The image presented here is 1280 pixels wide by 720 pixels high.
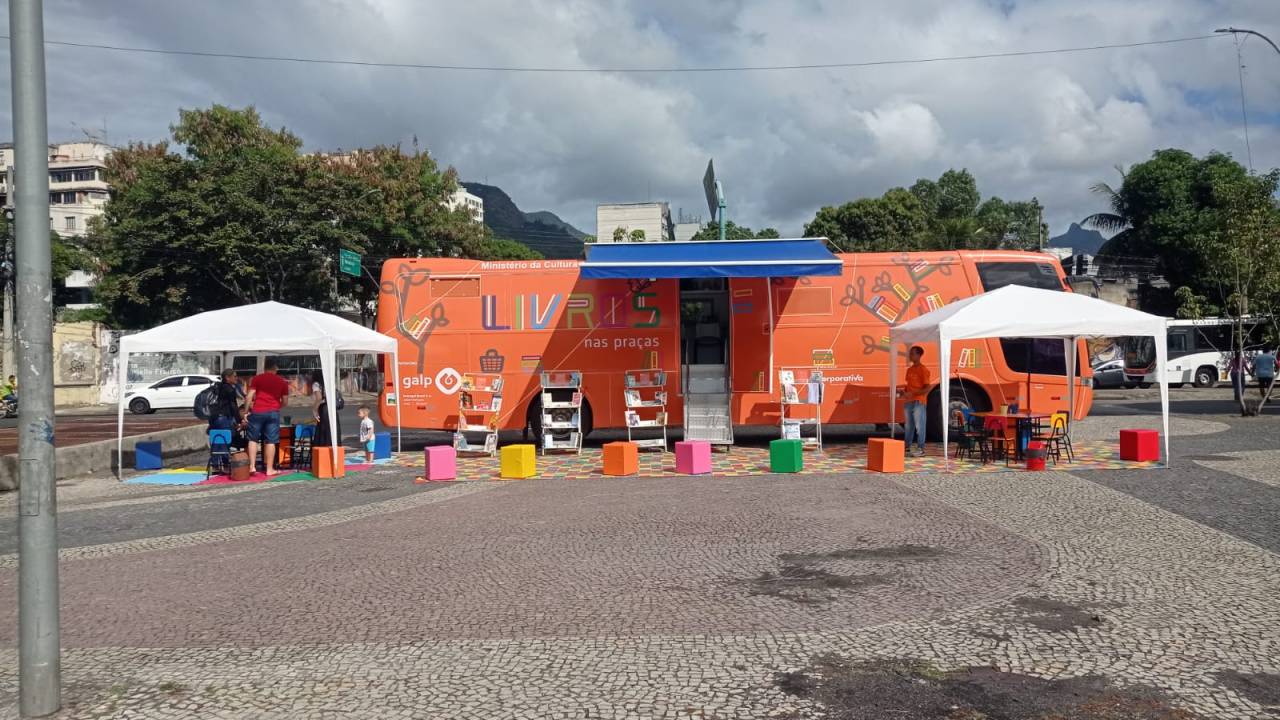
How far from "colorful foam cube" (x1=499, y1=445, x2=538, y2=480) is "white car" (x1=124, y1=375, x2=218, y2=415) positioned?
68.2 ft

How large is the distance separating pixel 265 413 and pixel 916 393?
32.0ft

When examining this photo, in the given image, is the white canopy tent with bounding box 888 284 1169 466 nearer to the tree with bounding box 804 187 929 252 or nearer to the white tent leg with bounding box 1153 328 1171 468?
the white tent leg with bounding box 1153 328 1171 468

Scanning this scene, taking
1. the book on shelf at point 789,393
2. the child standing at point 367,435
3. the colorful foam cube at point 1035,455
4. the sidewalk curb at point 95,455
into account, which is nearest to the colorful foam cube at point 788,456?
the book on shelf at point 789,393

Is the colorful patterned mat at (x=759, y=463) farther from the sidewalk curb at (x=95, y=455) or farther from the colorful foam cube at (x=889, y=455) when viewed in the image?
the sidewalk curb at (x=95, y=455)

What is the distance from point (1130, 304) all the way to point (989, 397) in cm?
3028

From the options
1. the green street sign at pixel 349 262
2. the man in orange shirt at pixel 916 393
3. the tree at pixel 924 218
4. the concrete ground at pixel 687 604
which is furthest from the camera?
the tree at pixel 924 218

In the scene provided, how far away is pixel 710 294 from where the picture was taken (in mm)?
15867

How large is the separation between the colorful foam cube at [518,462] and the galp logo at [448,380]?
10.3ft

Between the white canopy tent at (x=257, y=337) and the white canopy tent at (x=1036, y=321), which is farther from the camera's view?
the white canopy tent at (x=257, y=337)

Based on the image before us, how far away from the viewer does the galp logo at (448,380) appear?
15.1 meters

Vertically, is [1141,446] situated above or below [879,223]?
below

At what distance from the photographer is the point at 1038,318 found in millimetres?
11859

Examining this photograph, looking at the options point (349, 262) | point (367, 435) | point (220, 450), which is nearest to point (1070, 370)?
point (367, 435)

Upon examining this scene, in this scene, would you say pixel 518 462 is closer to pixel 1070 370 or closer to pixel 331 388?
pixel 331 388
